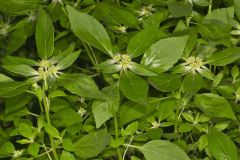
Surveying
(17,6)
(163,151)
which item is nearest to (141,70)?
(163,151)

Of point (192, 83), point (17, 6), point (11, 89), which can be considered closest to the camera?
point (11, 89)

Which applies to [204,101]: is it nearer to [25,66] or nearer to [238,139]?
[238,139]

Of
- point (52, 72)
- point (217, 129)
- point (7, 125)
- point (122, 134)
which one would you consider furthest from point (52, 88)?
point (7, 125)

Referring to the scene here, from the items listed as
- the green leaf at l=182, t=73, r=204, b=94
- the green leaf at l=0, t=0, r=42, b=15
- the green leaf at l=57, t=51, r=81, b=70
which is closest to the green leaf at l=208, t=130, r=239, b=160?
the green leaf at l=182, t=73, r=204, b=94

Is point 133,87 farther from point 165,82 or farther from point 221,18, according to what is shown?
point 221,18

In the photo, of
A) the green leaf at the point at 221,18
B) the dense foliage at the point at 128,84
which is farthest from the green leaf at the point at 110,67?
the green leaf at the point at 221,18

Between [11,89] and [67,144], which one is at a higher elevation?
[11,89]
